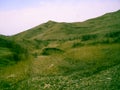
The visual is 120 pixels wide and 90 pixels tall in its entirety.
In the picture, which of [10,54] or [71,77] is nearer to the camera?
[71,77]

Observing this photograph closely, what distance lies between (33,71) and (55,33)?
9000 centimetres

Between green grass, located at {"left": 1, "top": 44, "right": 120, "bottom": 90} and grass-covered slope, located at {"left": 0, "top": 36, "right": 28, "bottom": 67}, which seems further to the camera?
grass-covered slope, located at {"left": 0, "top": 36, "right": 28, "bottom": 67}

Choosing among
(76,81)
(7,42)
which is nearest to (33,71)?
→ (76,81)

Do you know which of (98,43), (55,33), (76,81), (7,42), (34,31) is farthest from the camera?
(34,31)

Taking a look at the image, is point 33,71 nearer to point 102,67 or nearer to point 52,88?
point 102,67

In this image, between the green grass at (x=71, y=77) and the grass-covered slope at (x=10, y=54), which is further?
the grass-covered slope at (x=10, y=54)

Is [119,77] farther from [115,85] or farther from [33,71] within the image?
[33,71]

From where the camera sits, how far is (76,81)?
123 ft

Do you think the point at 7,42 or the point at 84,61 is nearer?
the point at 84,61

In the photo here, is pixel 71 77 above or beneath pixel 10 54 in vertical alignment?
beneath

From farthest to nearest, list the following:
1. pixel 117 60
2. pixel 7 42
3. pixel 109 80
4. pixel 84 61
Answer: pixel 7 42 → pixel 84 61 → pixel 117 60 → pixel 109 80

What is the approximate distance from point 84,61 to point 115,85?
25083mm

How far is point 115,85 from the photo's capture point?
103 feet

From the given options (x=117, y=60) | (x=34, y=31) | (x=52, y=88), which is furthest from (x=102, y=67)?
(x=34, y=31)
